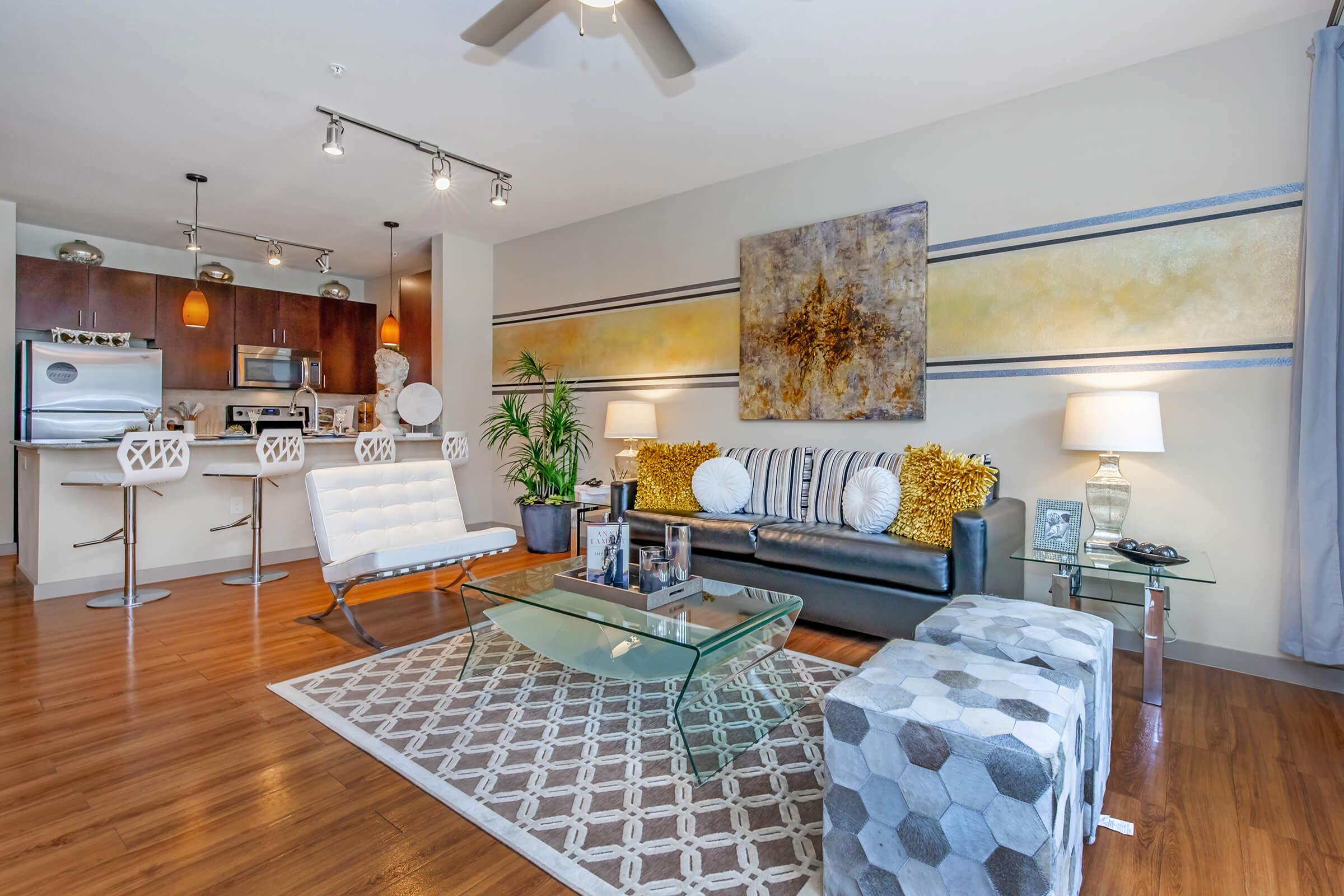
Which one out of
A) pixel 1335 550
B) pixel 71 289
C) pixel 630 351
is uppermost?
pixel 71 289

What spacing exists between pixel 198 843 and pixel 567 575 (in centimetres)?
143

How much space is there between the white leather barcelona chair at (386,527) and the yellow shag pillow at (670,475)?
1.10 meters

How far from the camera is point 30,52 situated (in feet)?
10.0

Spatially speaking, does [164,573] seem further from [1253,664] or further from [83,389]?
[1253,664]

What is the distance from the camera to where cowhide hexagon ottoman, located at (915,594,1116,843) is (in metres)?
1.69

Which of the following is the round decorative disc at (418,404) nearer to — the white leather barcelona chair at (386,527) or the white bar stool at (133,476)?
the white bar stool at (133,476)

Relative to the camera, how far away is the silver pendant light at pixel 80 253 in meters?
5.60

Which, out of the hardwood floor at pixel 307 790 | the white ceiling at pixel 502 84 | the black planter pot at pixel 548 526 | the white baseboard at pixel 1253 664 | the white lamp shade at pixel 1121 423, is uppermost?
the white ceiling at pixel 502 84

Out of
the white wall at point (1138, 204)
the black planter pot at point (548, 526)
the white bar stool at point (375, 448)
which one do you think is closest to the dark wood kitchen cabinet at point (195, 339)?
the white bar stool at point (375, 448)

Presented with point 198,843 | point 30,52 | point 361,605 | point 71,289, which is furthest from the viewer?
point 71,289

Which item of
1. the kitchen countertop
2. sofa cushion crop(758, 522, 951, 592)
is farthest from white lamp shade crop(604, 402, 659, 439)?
the kitchen countertop

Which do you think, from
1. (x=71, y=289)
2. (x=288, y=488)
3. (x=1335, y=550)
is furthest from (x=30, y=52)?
(x=1335, y=550)

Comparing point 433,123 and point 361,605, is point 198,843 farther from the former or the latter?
point 433,123

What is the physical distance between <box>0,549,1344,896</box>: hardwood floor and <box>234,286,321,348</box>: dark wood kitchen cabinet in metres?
4.49
